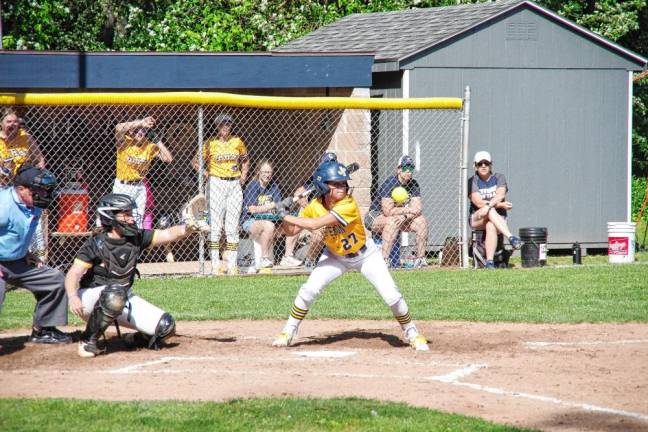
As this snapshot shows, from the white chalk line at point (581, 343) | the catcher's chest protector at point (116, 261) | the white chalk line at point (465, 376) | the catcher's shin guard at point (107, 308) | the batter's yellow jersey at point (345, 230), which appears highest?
the batter's yellow jersey at point (345, 230)

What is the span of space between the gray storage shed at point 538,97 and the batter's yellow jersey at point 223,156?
2.98 metres

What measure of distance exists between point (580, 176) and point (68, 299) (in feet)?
32.9

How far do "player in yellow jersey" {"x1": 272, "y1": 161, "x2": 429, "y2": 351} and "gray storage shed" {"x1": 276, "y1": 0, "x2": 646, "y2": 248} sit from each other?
721 cm

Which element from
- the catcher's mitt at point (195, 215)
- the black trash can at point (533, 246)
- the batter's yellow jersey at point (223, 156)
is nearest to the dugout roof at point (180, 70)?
the batter's yellow jersey at point (223, 156)

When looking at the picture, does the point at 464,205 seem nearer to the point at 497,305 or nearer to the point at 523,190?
the point at 523,190

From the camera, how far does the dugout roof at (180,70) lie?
46.1 ft

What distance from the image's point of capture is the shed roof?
1622 centimetres

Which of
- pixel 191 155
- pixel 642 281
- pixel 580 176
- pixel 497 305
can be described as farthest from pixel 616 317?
pixel 191 155

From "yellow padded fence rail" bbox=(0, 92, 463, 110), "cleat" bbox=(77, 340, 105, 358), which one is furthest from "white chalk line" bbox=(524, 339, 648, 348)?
"yellow padded fence rail" bbox=(0, 92, 463, 110)

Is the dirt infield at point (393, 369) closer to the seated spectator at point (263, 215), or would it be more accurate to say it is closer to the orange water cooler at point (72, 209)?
the seated spectator at point (263, 215)

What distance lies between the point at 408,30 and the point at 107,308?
34.3ft

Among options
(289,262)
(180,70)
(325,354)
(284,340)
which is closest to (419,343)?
(325,354)

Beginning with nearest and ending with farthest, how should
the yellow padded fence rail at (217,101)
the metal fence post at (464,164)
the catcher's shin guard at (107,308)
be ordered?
the catcher's shin guard at (107,308) < the yellow padded fence rail at (217,101) < the metal fence post at (464,164)

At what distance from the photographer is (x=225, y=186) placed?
45.4ft
